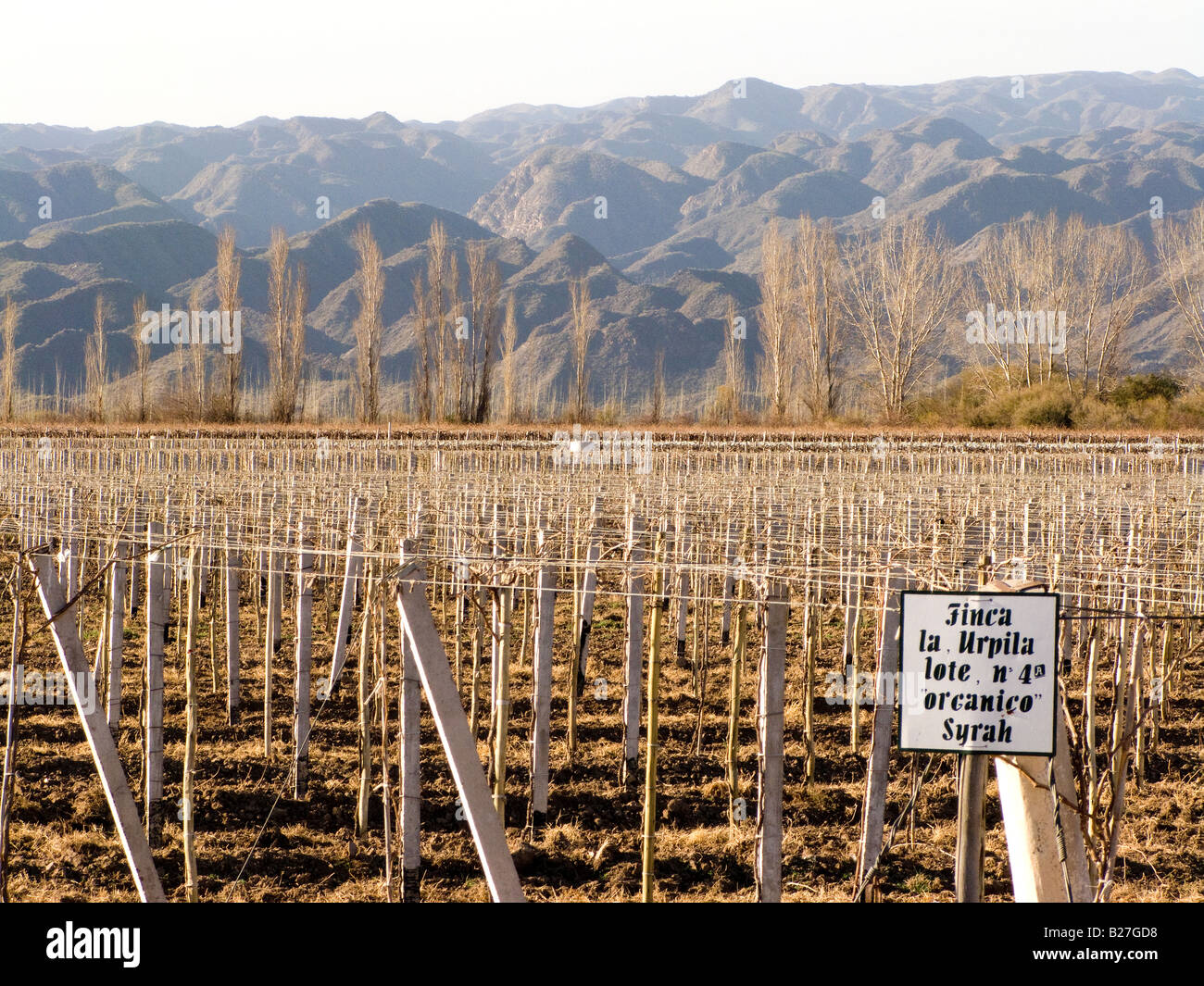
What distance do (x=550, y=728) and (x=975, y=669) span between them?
6478 millimetres

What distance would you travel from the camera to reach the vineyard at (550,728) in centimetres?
540

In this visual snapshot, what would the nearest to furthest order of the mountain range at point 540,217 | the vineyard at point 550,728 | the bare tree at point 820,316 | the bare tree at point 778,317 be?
1. the vineyard at point 550,728
2. the bare tree at point 778,317
3. the bare tree at point 820,316
4. the mountain range at point 540,217

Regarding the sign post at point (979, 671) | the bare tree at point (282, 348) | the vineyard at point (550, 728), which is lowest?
the vineyard at point (550, 728)

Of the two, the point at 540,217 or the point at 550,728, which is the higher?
the point at 540,217

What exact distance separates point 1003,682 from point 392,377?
9120 centimetres

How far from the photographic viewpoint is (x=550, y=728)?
30.1ft

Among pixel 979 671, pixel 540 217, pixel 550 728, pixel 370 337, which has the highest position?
pixel 540 217

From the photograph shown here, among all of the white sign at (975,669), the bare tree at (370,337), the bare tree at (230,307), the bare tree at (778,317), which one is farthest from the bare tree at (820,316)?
the white sign at (975,669)

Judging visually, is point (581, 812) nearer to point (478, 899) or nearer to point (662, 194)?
point (478, 899)

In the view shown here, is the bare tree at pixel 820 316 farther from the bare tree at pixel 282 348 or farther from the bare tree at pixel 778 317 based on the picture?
the bare tree at pixel 282 348

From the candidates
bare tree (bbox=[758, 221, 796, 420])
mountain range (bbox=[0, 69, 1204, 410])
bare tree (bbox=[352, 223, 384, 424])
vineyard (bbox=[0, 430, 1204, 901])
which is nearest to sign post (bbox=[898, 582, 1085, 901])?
vineyard (bbox=[0, 430, 1204, 901])

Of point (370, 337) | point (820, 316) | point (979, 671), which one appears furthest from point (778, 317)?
point (979, 671)

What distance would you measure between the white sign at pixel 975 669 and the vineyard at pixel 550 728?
39 cm

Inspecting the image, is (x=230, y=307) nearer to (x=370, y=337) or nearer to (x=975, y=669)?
(x=370, y=337)
